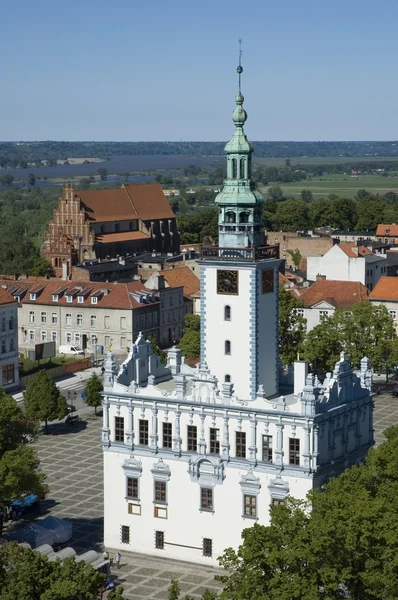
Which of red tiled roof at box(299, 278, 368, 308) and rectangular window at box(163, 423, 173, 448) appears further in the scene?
red tiled roof at box(299, 278, 368, 308)

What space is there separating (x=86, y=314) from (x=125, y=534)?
6517cm

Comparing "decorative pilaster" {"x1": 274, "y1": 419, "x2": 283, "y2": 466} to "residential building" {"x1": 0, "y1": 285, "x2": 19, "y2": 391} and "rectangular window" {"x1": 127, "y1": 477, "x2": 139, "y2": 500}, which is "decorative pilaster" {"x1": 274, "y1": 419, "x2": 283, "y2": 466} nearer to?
"rectangular window" {"x1": 127, "y1": 477, "x2": 139, "y2": 500}

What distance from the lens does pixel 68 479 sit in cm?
8975

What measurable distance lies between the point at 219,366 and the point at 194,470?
6454 mm

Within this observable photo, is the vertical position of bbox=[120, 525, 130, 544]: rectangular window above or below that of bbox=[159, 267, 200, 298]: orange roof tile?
below

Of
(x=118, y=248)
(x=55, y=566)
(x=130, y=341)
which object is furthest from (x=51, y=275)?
(x=55, y=566)

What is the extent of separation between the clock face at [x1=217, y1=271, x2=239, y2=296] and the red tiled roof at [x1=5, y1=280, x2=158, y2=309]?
204 feet

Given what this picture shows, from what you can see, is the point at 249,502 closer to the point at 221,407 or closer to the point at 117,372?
the point at 221,407

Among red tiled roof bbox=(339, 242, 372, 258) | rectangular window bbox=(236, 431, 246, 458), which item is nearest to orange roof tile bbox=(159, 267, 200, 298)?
red tiled roof bbox=(339, 242, 372, 258)

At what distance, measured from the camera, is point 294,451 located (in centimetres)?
7044

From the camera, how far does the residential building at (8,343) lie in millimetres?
121062

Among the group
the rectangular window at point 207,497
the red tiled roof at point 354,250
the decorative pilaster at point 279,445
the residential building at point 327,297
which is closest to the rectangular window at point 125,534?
the rectangular window at point 207,497

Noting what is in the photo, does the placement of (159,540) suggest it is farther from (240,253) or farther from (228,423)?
(240,253)

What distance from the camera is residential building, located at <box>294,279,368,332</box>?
13912 cm
